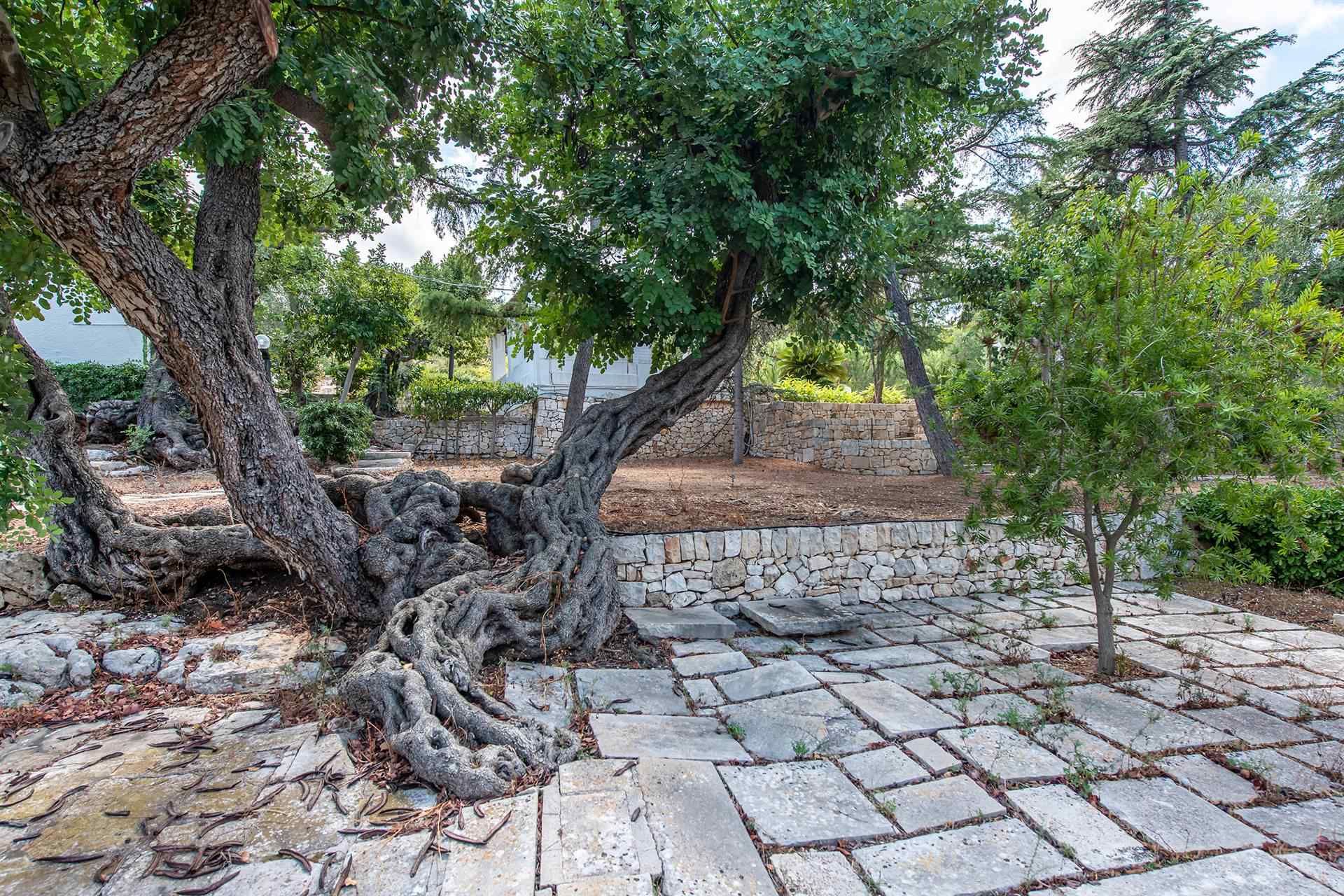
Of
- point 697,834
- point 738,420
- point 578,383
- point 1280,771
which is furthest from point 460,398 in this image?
point 1280,771

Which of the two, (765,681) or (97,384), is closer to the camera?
(765,681)

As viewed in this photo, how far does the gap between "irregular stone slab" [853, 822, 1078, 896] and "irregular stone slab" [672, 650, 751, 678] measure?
1.53m

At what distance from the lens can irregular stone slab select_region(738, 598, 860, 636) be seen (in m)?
4.07

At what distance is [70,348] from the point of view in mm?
13961

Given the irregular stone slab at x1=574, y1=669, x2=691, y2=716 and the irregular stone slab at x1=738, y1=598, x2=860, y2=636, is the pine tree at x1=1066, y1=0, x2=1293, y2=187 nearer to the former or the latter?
the irregular stone slab at x1=738, y1=598, x2=860, y2=636

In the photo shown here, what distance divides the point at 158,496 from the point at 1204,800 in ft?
27.3

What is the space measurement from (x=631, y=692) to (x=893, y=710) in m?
1.27

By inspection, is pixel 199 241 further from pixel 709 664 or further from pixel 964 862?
pixel 964 862

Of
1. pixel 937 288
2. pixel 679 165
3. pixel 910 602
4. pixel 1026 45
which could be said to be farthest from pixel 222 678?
pixel 937 288

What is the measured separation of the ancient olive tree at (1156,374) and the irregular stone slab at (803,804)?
185cm

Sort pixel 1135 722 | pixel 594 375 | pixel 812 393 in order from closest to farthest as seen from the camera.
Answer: pixel 1135 722 < pixel 812 393 < pixel 594 375

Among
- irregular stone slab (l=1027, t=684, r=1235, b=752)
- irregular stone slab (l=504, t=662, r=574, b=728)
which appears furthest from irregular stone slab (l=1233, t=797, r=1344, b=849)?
irregular stone slab (l=504, t=662, r=574, b=728)

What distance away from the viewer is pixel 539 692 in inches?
117

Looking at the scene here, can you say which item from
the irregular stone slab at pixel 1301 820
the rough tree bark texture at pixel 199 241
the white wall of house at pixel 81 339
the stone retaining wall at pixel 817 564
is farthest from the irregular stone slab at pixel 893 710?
the white wall of house at pixel 81 339
